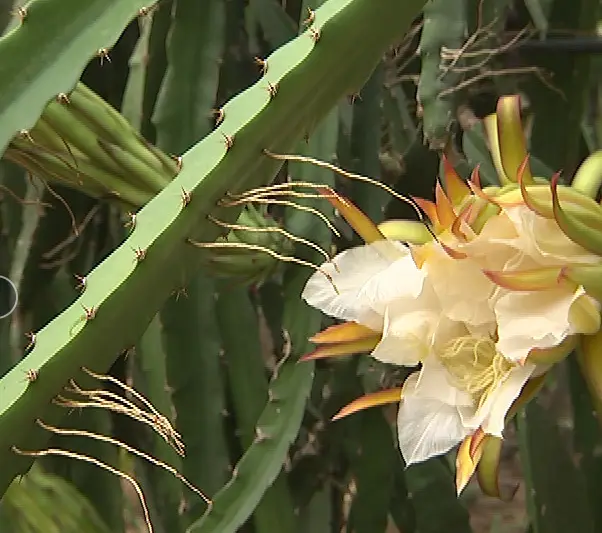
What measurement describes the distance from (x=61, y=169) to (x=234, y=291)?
1.01 ft

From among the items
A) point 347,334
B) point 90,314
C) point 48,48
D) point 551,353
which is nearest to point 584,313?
point 551,353

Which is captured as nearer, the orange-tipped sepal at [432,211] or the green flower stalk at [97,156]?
the orange-tipped sepal at [432,211]

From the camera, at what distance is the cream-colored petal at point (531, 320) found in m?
0.40

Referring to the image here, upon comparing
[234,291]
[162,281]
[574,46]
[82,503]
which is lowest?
[82,503]

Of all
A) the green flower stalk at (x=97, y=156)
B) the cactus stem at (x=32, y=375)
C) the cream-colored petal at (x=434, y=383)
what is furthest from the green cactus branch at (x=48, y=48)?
the cream-colored petal at (x=434, y=383)

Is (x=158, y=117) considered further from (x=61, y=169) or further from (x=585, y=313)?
(x=585, y=313)

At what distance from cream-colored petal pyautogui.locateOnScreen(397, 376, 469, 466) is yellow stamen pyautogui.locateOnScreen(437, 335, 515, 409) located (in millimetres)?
15

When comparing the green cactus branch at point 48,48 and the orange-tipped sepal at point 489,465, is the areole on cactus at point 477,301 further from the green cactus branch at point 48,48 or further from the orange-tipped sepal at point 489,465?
the green cactus branch at point 48,48

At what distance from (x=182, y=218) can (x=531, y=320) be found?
18cm

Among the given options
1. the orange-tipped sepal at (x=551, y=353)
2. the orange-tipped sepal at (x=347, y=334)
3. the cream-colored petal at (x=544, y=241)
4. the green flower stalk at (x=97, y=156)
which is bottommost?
the orange-tipped sepal at (x=551, y=353)

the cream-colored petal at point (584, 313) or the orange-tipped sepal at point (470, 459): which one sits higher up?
the cream-colored petal at point (584, 313)

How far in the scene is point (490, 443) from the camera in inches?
17.3

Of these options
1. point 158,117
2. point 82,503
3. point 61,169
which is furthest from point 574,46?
point 82,503

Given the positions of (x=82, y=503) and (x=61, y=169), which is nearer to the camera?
(x=61, y=169)
